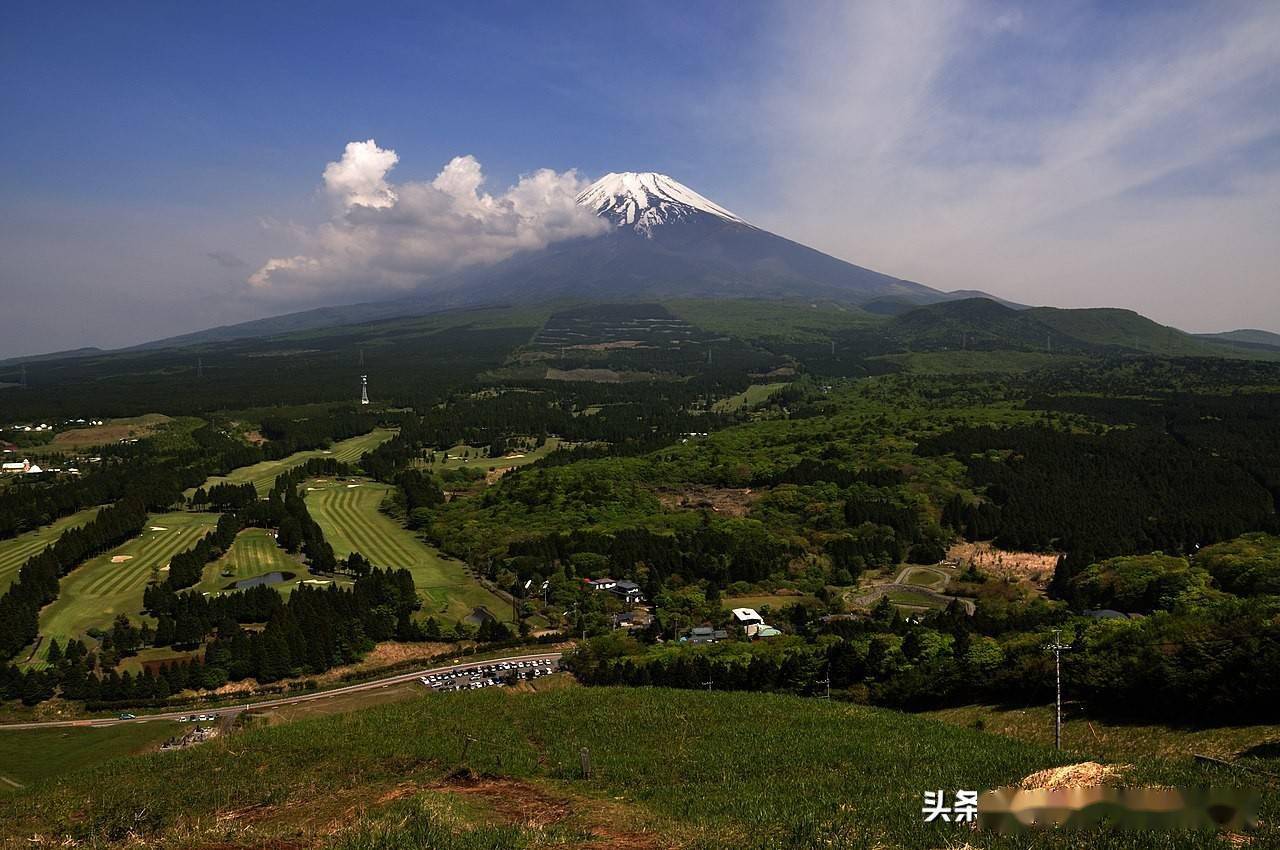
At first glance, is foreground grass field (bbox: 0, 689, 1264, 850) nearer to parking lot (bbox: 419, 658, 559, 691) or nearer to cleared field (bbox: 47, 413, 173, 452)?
parking lot (bbox: 419, 658, 559, 691)

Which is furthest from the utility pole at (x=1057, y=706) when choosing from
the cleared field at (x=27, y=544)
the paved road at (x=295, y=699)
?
the cleared field at (x=27, y=544)

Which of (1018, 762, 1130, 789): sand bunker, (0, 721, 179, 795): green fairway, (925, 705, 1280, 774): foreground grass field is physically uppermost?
(1018, 762, 1130, 789): sand bunker

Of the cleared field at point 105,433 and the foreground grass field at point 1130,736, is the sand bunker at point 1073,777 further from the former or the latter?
the cleared field at point 105,433

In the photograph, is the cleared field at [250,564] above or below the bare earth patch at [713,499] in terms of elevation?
below

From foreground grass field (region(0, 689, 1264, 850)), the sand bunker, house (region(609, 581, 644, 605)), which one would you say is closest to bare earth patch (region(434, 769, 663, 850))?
foreground grass field (region(0, 689, 1264, 850))

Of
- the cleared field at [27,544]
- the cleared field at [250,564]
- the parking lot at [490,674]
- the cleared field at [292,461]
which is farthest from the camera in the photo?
the cleared field at [292,461]

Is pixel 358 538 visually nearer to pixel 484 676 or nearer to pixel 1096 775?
pixel 484 676
